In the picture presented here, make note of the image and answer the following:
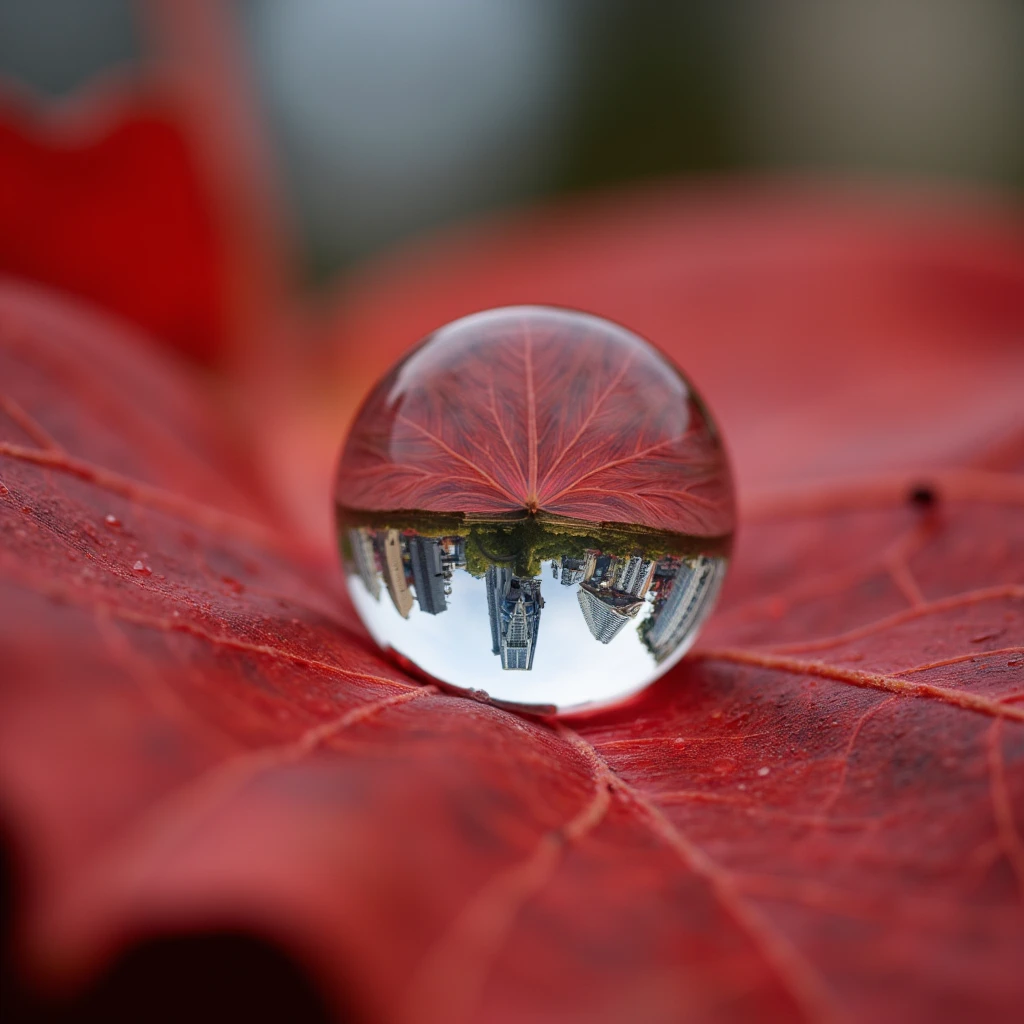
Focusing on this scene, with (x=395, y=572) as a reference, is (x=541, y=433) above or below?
above

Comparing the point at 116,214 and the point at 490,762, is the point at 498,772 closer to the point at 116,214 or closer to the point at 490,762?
the point at 490,762

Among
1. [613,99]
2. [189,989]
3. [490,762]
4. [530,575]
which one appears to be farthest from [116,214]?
[613,99]

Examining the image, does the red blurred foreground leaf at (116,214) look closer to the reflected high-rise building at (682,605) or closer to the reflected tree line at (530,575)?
the reflected tree line at (530,575)

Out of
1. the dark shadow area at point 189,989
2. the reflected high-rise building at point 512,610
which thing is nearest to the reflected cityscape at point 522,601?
the reflected high-rise building at point 512,610

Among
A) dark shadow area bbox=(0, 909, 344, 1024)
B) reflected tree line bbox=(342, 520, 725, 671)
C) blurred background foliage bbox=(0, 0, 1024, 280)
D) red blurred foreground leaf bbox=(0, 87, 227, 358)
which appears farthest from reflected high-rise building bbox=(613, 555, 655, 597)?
blurred background foliage bbox=(0, 0, 1024, 280)

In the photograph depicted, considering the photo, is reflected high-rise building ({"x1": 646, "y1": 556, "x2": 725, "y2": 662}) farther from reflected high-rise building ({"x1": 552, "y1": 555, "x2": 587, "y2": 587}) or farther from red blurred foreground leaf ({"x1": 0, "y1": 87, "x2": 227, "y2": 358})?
red blurred foreground leaf ({"x1": 0, "y1": 87, "x2": 227, "y2": 358})

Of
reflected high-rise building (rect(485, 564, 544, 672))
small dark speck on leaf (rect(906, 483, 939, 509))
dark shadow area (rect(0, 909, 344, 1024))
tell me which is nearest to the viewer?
dark shadow area (rect(0, 909, 344, 1024))
